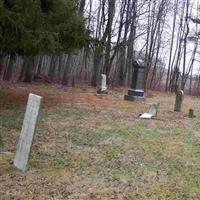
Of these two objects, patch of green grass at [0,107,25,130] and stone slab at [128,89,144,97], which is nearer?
patch of green grass at [0,107,25,130]

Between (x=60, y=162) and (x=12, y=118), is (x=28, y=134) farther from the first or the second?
(x=12, y=118)

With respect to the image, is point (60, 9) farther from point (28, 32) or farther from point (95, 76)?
point (95, 76)

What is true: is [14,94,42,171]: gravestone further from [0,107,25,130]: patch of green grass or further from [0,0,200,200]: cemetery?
[0,107,25,130]: patch of green grass

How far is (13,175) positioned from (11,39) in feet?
19.8

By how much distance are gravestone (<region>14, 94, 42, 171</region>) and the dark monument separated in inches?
475

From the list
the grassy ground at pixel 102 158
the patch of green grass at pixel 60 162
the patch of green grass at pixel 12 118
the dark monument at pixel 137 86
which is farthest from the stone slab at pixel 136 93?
the patch of green grass at pixel 60 162

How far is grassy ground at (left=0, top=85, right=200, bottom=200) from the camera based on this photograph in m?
6.18

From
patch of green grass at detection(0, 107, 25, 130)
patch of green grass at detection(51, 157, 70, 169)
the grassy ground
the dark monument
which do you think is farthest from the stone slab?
patch of green grass at detection(51, 157, 70, 169)

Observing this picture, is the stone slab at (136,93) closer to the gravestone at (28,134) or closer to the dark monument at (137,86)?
the dark monument at (137,86)

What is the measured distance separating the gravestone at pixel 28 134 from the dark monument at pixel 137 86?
475 inches

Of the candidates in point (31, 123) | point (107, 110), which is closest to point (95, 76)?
point (107, 110)

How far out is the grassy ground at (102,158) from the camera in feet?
20.3

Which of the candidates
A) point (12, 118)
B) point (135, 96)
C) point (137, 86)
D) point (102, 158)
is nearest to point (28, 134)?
point (102, 158)

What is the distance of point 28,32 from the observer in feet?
39.3
